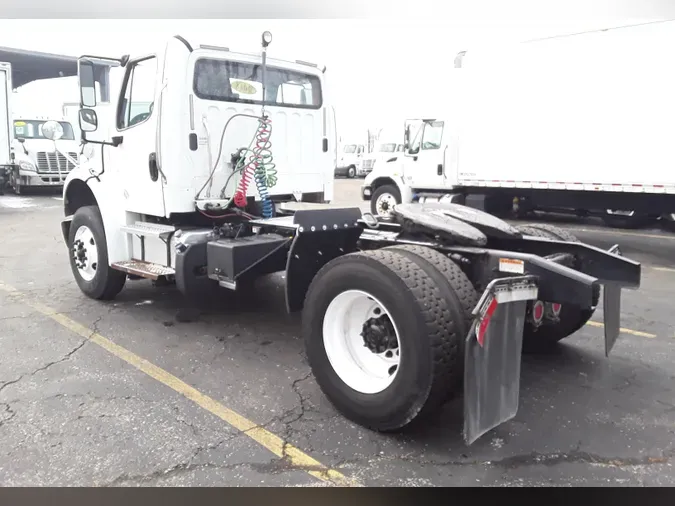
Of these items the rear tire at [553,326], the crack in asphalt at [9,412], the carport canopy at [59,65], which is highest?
the carport canopy at [59,65]

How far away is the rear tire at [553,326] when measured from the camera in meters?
4.70

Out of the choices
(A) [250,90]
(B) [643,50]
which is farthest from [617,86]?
(A) [250,90]

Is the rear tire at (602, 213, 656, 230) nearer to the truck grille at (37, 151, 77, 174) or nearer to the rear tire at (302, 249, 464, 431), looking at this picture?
the rear tire at (302, 249, 464, 431)

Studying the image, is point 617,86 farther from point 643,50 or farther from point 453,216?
point 453,216

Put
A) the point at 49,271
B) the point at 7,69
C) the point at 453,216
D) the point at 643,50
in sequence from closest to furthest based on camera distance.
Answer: the point at 453,216 → the point at 49,271 → the point at 643,50 → the point at 7,69

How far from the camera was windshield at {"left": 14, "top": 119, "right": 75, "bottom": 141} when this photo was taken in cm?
2030

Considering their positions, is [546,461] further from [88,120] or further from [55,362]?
[88,120]

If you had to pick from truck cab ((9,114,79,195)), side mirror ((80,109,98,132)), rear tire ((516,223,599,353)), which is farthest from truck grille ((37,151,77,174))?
rear tire ((516,223,599,353))

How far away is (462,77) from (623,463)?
9.99m

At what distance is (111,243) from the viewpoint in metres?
6.09

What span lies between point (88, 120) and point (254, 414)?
11.9ft

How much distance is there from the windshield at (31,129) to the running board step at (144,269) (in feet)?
54.2

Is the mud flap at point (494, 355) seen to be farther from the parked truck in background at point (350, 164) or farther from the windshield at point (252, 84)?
the parked truck in background at point (350, 164)

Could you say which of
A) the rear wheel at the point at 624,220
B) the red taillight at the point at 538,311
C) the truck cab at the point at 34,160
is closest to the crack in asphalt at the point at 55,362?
the red taillight at the point at 538,311
